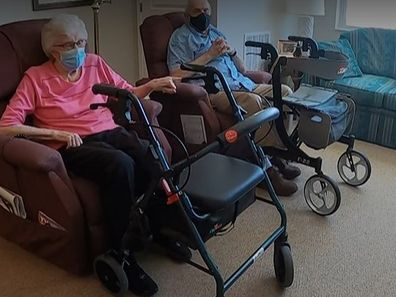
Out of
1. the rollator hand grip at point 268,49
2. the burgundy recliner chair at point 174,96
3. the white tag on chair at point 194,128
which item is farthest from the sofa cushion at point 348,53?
the white tag on chair at point 194,128

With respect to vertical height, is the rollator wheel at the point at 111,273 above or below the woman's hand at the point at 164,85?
below

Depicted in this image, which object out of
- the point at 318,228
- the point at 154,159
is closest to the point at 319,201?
the point at 318,228

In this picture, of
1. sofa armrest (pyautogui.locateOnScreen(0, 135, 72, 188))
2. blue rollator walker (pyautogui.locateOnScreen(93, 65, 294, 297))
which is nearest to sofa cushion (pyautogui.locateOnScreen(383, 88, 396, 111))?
blue rollator walker (pyautogui.locateOnScreen(93, 65, 294, 297))

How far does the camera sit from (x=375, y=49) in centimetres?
394

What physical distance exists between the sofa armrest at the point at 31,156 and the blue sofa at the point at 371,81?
7.93ft

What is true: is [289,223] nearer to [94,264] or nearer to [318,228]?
[318,228]

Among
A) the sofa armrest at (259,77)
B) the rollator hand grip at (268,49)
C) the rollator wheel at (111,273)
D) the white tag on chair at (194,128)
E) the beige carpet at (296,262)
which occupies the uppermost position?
the rollator hand grip at (268,49)

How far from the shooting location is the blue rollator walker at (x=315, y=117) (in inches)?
100.0

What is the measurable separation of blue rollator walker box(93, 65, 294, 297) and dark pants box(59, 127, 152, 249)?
0.14 m

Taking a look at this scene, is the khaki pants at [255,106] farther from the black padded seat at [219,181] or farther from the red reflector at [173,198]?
the red reflector at [173,198]

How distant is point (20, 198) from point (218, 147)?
107 centimetres

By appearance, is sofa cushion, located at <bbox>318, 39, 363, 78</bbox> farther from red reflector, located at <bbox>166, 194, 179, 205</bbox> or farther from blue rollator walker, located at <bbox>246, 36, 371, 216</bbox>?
red reflector, located at <bbox>166, 194, 179, 205</bbox>

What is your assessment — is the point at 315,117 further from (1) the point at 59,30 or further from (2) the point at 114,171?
(1) the point at 59,30

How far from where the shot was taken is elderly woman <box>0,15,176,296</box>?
6.77 feet
